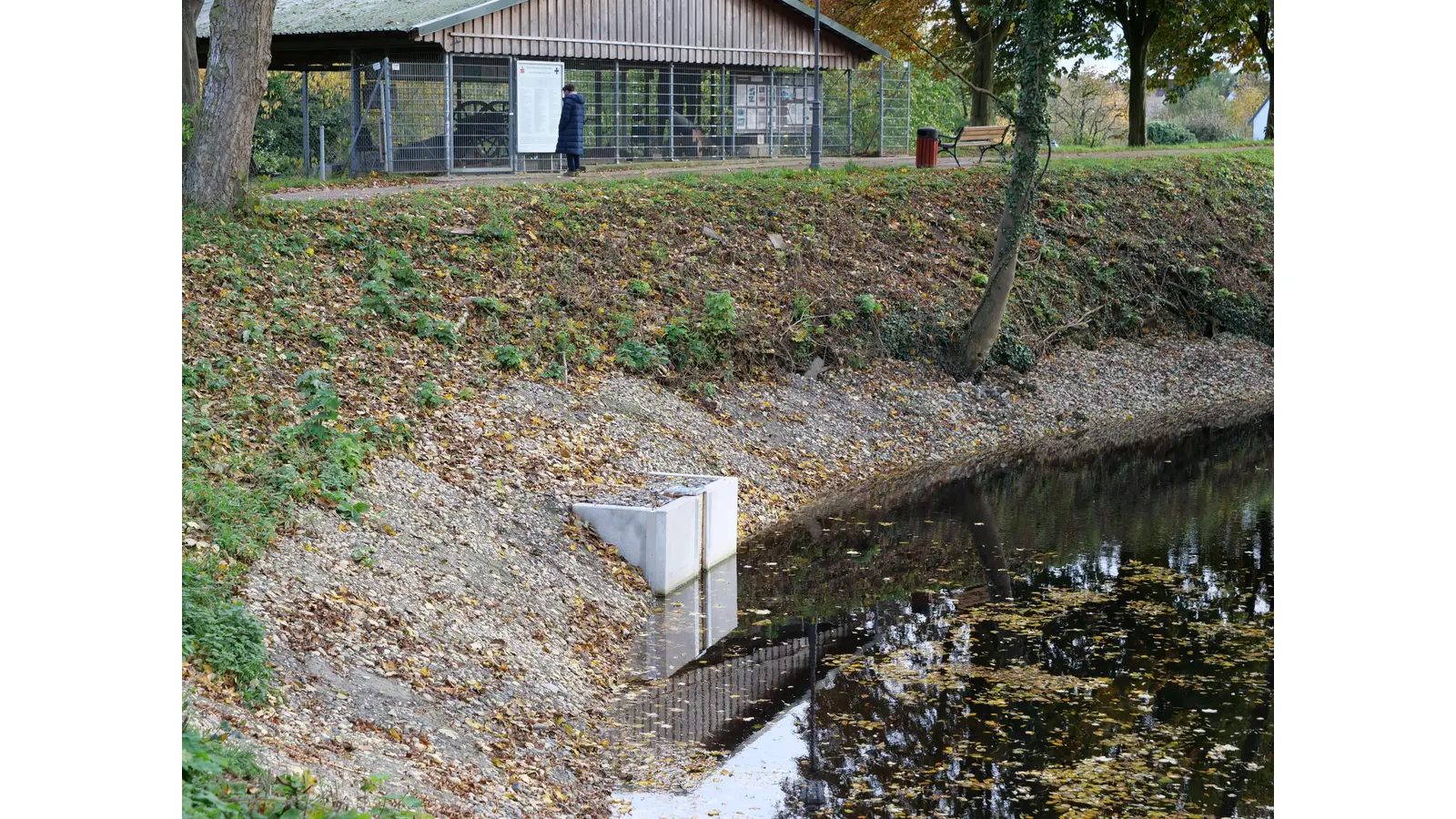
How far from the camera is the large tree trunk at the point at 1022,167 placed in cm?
1848

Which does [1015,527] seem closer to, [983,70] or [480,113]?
[480,113]

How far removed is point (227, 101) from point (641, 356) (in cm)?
553

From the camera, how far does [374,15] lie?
89.6ft

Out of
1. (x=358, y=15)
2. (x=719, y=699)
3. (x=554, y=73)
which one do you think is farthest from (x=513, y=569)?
(x=358, y=15)

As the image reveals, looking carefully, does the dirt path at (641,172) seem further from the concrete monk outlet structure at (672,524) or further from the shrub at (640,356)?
the concrete monk outlet structure at (672,524)

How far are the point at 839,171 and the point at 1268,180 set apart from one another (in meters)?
10.8

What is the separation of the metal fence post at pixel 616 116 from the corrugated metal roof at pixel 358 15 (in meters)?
4.21

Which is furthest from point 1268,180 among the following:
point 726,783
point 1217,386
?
point 726,783

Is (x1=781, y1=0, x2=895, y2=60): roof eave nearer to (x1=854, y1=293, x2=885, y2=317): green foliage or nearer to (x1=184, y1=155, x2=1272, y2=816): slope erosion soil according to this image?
(x1=184, y1=155, x2=1272, y2=816): slope erosion soil

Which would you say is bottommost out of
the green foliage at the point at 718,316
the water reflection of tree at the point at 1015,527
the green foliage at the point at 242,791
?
the water reflection of tree at the point at 1015,527

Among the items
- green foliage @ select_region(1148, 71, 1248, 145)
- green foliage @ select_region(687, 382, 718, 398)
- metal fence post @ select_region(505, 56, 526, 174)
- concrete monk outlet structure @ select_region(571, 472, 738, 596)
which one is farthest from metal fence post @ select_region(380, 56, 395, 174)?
green foliage @ select_region(1148, 71, 1248, 145)

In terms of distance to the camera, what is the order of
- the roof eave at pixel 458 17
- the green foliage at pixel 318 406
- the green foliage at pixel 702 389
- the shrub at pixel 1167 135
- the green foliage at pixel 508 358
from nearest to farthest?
the green foliage at pixel 318 406
the green foliage at pixel 508 358
the green foliage at pixel 702 389
the roof eave at pixel 458 17
the shrub at pixel 1167 135

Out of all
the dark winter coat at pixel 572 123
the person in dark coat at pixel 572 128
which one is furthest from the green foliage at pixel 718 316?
the dark winter coat at pixel 572 123

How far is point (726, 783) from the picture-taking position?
835 centimetres
